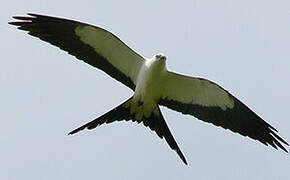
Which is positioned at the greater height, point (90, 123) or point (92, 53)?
point (92, 53)

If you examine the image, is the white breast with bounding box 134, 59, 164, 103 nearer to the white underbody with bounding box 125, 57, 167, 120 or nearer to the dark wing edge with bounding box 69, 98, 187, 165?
the white underbody with bounding box 125, 57, 167, 120

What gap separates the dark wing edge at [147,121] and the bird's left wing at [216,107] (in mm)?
437

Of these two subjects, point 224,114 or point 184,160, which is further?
point 224,114

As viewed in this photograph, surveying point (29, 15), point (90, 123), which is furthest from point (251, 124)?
point (29, 15)

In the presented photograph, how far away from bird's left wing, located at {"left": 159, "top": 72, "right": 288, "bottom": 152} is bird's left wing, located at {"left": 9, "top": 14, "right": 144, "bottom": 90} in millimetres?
749

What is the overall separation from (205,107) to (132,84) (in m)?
1.29

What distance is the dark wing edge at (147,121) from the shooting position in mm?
16312

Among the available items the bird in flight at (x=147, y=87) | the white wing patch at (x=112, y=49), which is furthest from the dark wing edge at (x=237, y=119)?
the white wing patch at (x=112, y=49)

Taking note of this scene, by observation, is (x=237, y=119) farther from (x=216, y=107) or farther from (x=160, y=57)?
(x=160, y=57)

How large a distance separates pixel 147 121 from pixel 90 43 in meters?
1.55

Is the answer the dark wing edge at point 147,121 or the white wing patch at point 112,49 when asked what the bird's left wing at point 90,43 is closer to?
the white wing patch at point 112,49

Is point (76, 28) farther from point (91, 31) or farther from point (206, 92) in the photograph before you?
point (206, 92)

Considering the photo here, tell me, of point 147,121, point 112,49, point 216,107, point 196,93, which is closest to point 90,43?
point 112,49

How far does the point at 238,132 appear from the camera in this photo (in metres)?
17.1
